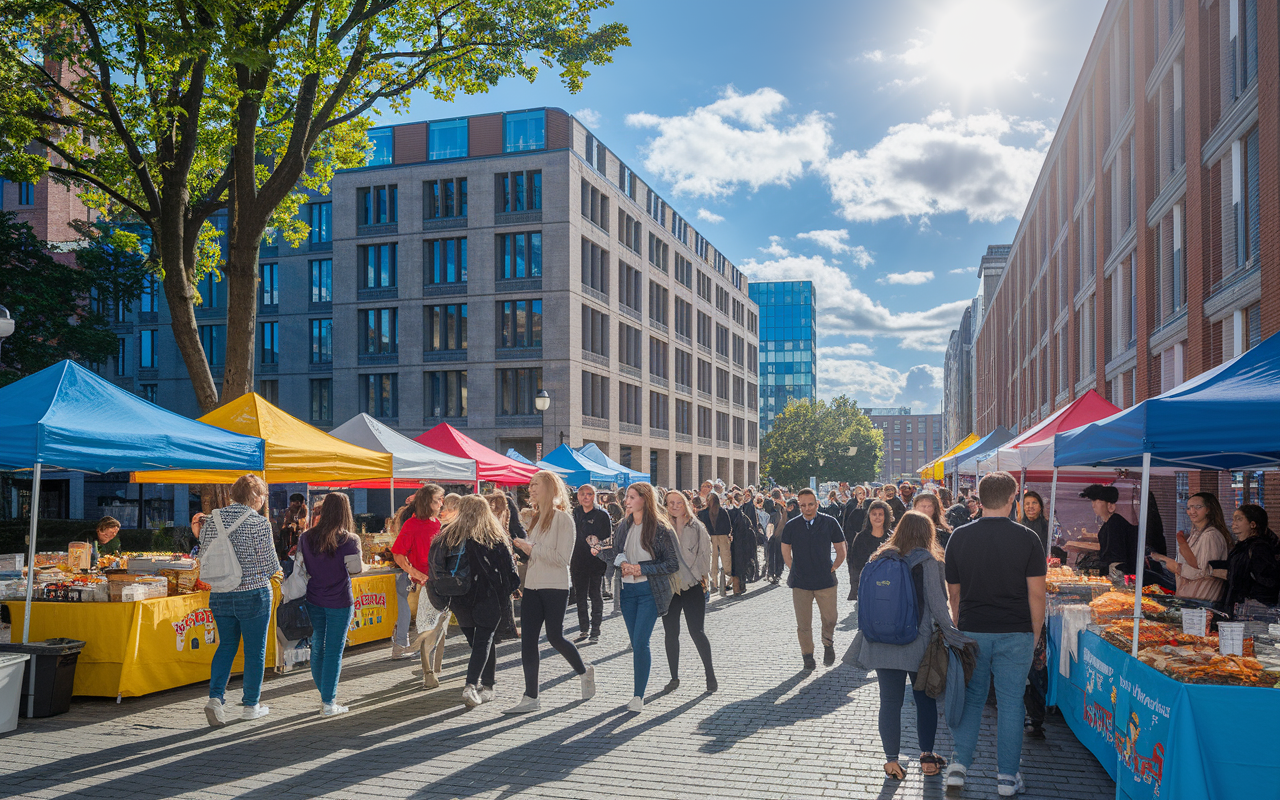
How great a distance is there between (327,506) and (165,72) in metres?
9.76

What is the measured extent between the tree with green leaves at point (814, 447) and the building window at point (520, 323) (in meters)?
37.6

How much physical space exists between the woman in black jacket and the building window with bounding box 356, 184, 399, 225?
38.7 metres

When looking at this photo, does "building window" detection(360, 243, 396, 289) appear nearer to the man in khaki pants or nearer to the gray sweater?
the man in khaki pants

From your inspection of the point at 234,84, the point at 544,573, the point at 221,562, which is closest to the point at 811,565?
the point at 544,573

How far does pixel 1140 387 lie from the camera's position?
74.8 feet

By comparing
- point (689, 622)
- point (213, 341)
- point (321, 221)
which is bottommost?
point (689, 622)

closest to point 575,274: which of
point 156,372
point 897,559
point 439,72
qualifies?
point 156,372

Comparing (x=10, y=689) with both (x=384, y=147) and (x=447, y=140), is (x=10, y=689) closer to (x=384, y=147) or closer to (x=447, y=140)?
(x=447, y=140)

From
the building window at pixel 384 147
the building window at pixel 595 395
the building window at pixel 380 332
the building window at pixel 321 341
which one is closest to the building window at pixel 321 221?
the building window at pixel 384 147

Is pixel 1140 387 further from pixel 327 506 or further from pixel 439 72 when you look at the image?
pixel 327 506

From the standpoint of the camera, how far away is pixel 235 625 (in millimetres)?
7531

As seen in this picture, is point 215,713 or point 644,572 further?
point 644,572

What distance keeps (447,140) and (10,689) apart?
1561 inches

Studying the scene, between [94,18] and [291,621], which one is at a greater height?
[94,18]
